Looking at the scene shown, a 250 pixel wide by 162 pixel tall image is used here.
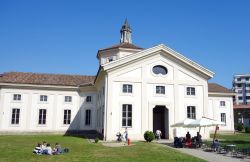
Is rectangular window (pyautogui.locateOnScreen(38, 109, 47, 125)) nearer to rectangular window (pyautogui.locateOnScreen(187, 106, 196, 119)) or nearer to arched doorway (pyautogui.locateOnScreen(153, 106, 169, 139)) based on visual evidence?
arched doorway (pyautogui.locateOnScreen(153, 106, 169, 139))

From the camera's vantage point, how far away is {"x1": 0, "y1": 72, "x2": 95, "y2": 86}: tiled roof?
40078 mm

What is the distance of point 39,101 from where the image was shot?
132 feet

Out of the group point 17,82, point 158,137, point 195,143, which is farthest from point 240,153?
point 17,82

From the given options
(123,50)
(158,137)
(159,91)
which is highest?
(123,50)

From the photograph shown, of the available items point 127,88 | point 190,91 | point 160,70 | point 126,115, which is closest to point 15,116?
point 126,115

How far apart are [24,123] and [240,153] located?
101ft

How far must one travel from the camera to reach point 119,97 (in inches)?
1179

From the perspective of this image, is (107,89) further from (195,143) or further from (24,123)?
(24,123)

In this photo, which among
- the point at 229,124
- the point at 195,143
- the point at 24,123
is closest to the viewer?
the point at 195,143

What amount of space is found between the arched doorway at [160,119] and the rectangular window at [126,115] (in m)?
4.33

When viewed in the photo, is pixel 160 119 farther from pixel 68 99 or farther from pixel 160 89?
pixel 68 99

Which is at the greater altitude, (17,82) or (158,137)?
(17,82)

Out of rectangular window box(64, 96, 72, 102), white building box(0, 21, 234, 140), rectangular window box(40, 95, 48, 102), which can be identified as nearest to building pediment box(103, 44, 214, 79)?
white building box(0, 21, 234, 140)

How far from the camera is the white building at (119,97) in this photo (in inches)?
1177
